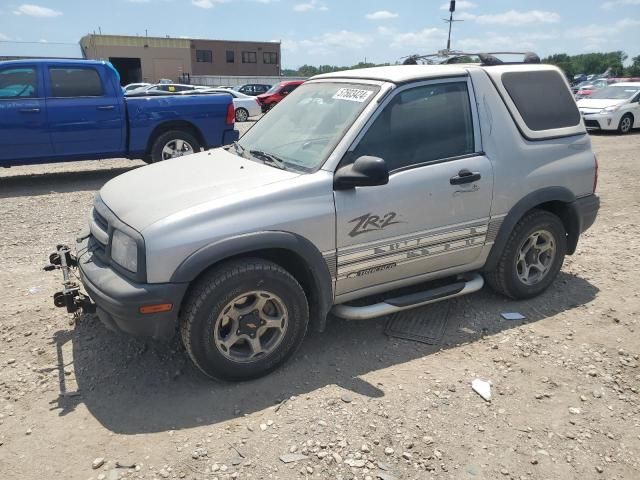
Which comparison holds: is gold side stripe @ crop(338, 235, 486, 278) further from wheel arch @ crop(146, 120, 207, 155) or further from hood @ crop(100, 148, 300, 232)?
wheel arch @ crop(146, 120, 207, 155)

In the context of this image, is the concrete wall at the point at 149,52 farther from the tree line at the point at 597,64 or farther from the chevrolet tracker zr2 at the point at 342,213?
the chevrolet tracker zr2 at the point at 342,213

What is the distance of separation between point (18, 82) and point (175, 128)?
2.38 meters

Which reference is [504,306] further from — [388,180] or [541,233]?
[388,180]

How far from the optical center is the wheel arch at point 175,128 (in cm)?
903

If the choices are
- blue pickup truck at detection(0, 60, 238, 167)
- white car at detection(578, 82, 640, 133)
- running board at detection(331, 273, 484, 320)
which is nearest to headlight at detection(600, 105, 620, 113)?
white car at detection(578, 82, 640, 133)

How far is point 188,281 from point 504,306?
8.86ft

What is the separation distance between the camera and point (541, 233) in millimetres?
4395

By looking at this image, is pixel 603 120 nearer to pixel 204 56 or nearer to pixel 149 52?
pixel 149 52

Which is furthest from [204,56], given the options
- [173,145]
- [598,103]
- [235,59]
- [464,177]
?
[464,177]

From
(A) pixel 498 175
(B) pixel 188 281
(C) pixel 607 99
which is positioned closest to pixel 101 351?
(B) pixel 188 281

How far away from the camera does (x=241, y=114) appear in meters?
21.2

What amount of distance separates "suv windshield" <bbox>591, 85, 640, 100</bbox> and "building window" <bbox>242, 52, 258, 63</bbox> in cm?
6275

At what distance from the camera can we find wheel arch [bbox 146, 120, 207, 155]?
9031mm

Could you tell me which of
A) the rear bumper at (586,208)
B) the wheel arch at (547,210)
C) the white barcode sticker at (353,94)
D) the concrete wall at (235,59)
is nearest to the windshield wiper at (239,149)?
→ the white barcode sticker at (353,94)
